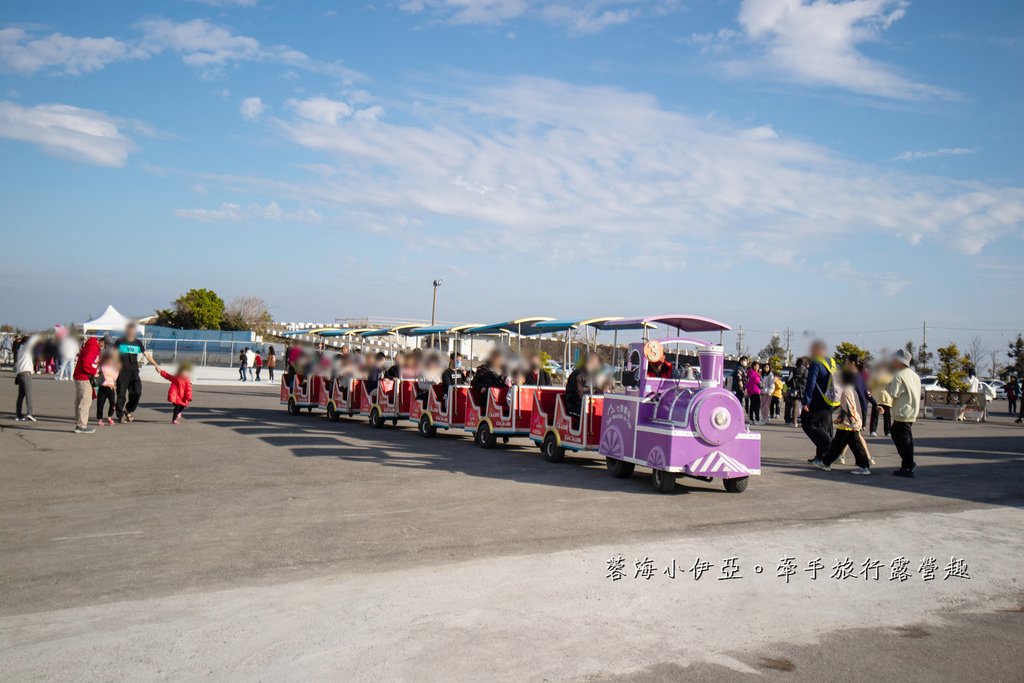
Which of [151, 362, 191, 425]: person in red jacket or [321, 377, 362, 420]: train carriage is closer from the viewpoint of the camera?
[151, 362, 191, 425]: person in red jacket

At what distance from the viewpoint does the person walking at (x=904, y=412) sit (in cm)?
1234

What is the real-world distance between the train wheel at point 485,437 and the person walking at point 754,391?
11268 mm

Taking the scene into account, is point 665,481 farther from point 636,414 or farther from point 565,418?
point 565,418

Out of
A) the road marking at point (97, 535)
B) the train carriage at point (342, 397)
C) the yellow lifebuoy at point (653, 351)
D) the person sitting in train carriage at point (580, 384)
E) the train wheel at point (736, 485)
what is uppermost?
the yellow lifebuoy at point (653, 351)

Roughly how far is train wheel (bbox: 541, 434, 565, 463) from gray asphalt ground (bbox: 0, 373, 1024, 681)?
1736 millimetres

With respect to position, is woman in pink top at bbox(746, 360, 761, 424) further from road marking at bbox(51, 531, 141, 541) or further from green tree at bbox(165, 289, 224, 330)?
green tree at bbox(165, 289, 224, 330)

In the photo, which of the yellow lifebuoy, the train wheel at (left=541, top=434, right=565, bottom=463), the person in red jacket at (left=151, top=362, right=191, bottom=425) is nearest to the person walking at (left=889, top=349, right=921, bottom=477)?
the yellow lifebuoy

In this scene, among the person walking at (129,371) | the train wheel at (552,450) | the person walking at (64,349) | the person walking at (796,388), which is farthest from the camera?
the person walking at (64,349)

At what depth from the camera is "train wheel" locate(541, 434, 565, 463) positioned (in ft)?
45.1

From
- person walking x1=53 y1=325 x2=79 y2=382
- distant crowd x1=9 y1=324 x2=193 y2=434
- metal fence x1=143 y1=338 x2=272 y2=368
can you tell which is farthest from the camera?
metal fence x1=143 y1=338 x2=272 y2=368

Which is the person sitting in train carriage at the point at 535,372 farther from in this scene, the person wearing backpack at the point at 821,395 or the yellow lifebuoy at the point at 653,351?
the person wearing backpack at the point at 821,395

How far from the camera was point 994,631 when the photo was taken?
5492 millimetres

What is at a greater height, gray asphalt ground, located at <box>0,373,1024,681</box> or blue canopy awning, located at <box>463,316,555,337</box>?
blue canopy awning, located at <box>463,316,555,337</box>

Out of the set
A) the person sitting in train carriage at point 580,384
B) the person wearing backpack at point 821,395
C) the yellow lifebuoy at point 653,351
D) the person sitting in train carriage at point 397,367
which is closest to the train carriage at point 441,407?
the person sitting in train carriage at point 397,367
